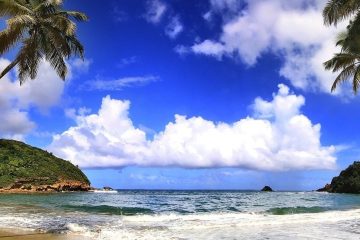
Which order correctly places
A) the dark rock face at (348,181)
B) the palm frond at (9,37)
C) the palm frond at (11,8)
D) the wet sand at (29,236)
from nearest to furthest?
the wet sand at (29,236) → the palm frond at (9,37) → the palm frond at (11,8) → the dark rock face at (348,181)

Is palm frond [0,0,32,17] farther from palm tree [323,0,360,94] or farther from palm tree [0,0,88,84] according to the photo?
palm tree [323,0,360,94]

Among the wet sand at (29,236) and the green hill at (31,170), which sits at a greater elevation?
the green hill at (31,170)

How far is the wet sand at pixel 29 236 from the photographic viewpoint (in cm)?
1251

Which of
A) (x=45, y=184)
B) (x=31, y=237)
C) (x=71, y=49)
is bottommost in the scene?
(x=31, y=237)

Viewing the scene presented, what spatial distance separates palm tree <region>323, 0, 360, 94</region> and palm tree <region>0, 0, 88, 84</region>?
1513 cm

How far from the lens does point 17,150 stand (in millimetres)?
72438

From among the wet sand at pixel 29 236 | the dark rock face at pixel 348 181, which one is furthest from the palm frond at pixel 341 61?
the dark rock face at pixel 348 181

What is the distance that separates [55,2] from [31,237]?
Result: 677 inches

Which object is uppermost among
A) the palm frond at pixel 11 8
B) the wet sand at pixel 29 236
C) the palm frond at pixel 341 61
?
the palm frond at pixel 341 61

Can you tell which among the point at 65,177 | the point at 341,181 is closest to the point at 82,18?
the point at 65,177

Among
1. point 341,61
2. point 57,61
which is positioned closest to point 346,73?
point 341,61

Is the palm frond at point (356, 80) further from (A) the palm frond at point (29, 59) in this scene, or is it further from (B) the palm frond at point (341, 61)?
(A) the palm frond at point (29, 59)

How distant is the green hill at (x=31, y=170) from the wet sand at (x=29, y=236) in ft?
170

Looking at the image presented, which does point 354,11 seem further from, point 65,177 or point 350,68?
point 65,177
